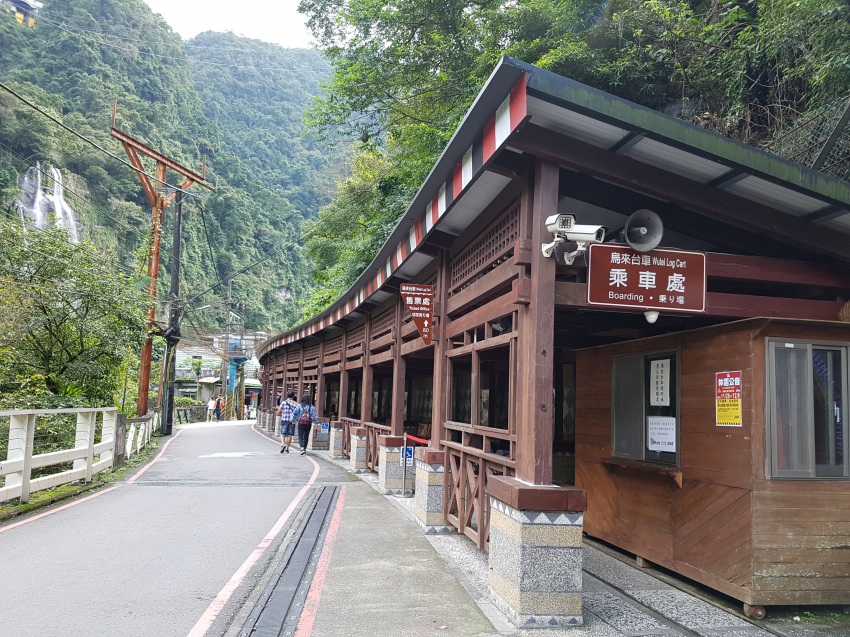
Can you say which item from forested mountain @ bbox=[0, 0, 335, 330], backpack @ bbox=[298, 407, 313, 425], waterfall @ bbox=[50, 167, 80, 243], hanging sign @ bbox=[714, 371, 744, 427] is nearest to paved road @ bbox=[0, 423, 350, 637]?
hanging sign @ bbox=[714, 371, 744, 427]

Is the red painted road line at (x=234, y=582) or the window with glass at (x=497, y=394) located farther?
the window with glass at (x=497, y=394)

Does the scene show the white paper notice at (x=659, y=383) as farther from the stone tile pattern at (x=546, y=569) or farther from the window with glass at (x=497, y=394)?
the window with glass at (x=497, y=394)

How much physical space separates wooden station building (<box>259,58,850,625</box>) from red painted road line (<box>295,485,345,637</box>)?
57.0 inches

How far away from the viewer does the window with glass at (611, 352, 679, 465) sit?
20.0 ft

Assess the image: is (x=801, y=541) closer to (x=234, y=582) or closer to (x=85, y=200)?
(x=234, y=582)

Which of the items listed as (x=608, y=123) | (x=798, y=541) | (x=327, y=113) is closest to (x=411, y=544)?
(x=798, y=541)

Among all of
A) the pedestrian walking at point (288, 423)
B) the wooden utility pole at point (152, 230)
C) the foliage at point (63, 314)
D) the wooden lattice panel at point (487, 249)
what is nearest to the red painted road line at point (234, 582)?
the wooden lattice panel at point (487, 249)

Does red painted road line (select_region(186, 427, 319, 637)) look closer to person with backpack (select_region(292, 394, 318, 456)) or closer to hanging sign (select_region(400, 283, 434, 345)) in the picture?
hanging sign (select_region(400, 283, 434, 345))

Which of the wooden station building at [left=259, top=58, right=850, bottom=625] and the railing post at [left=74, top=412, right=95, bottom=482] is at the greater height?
the wooden station building at [left=259, top=58, right=850, bottom=625]

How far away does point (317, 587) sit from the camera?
5551 mm

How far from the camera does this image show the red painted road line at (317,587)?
4598mm

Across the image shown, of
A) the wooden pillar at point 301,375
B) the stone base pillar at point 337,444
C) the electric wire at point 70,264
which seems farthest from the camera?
A: the wooden pillar at point 301,375

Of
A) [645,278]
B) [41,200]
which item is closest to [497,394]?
[645,278]

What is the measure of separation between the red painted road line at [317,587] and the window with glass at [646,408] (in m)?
3.22
